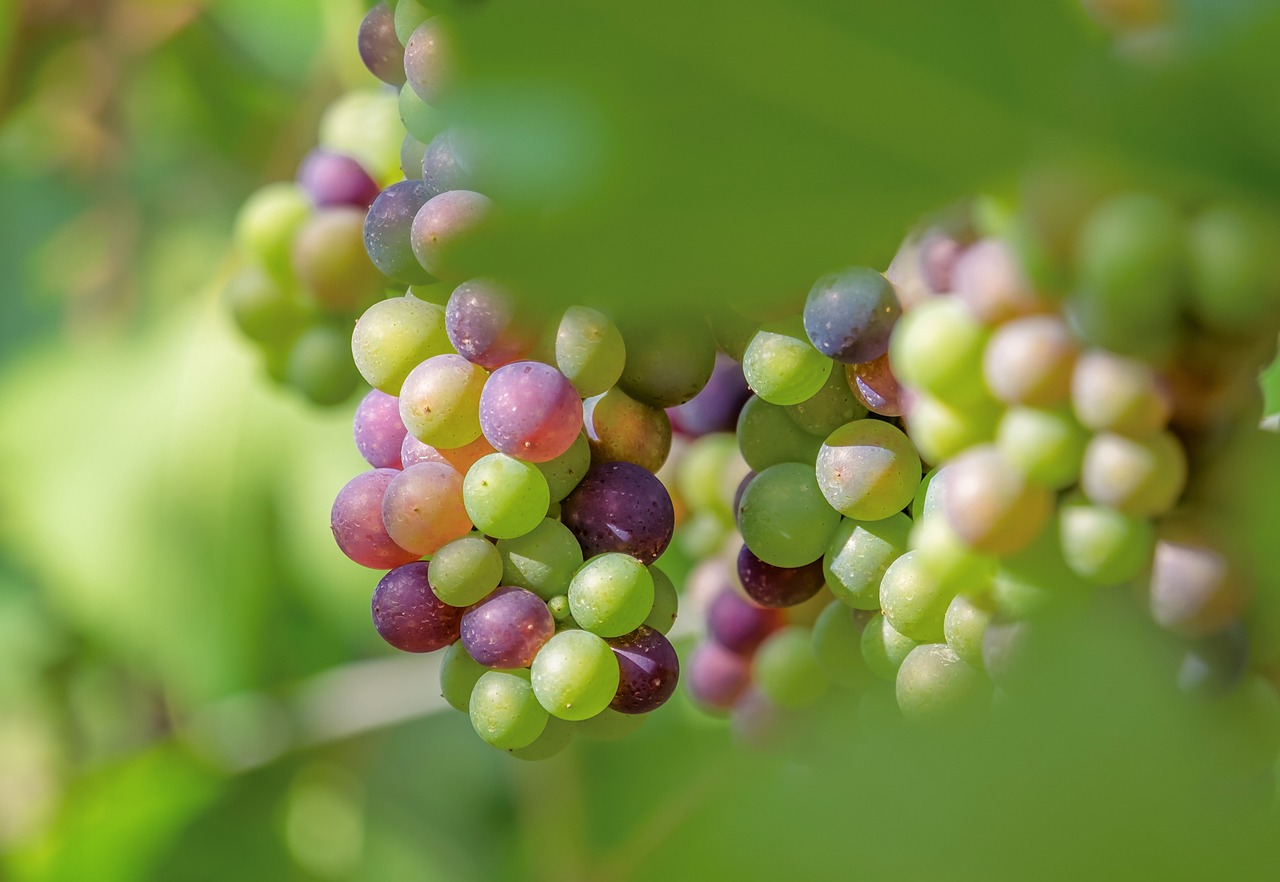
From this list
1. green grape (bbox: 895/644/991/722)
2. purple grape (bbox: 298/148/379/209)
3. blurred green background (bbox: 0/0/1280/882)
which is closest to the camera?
blurred green background (bbox: 0/0/1280/882)

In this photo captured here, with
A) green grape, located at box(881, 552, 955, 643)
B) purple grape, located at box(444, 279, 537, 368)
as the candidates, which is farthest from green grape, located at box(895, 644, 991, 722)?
purple grape, located at box(444, 279, 537, 368)

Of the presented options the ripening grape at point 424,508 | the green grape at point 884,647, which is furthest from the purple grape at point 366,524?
the green grape at point 884,647

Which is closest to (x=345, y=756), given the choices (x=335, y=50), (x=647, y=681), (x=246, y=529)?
(x=246, y=529)

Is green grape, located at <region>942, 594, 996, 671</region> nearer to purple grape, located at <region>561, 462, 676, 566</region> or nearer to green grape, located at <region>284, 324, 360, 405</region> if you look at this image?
purple grape, located at <region>561, 462, 676, 566</region>

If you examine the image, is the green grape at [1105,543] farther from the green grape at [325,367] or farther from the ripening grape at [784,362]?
the green grape at [325,367]

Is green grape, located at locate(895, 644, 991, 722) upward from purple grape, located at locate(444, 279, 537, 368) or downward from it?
downward

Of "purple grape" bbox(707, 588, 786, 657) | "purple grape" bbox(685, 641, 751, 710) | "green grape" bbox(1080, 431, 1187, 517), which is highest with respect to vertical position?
"green grape" bbox(1080, 431, 1187, 517)

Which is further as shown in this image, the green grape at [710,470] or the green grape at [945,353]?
the green grape at [710,470]
